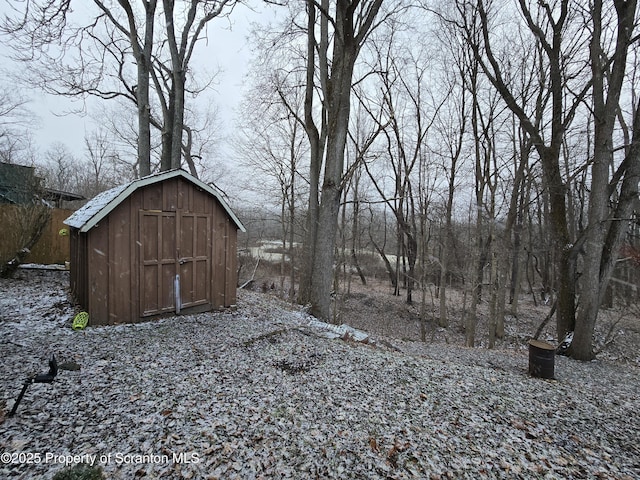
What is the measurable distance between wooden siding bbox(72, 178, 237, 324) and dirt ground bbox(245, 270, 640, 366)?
18.3ft

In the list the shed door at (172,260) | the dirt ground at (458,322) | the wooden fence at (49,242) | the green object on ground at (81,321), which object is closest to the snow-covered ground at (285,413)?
the green object on ground at (81,321)

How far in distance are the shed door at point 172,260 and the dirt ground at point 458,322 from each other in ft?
A: 18.9

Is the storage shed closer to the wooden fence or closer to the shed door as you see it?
the shed door

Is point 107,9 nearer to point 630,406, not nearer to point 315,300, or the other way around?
point 315,300

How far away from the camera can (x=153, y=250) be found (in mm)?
5602

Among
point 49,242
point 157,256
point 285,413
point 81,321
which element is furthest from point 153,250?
point 49,242

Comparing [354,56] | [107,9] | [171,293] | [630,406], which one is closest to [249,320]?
[171,293]

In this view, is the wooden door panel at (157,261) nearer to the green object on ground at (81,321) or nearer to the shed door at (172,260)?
the shed door at (172,260)

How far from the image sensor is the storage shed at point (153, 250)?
16.7ft

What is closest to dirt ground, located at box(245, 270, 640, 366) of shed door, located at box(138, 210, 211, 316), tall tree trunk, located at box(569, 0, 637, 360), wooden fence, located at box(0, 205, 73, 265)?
tall tree trunk, located at box(569, 0, 637, 360)

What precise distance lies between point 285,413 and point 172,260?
419 cm

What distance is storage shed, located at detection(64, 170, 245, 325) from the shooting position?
5082mm

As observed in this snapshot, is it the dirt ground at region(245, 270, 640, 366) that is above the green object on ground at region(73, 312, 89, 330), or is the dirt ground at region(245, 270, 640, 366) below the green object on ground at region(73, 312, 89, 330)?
below

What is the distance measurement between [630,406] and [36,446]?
6.58 meters
